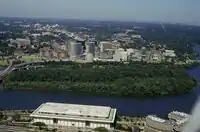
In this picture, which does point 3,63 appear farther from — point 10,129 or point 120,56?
point 10,129

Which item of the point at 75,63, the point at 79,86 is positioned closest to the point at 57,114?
the point at 79,86

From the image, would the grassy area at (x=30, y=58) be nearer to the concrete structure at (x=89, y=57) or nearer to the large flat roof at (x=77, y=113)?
the concrete structure at (x=89, y=57)

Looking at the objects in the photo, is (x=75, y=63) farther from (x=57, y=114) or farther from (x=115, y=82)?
(x=57, y=114)

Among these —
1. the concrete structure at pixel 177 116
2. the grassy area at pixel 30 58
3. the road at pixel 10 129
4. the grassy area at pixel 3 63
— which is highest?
the concrete structure at pixel 177 116

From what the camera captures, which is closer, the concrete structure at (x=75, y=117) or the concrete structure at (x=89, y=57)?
the concrete structure at (x=75, y=117)

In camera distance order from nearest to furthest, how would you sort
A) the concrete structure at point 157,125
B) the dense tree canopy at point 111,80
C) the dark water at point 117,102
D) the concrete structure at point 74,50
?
the concrete structure at point 157,125 → the dark water at point 117,102 → the dense tree canopy at point 111,80 → the concrete structure at point 74,50

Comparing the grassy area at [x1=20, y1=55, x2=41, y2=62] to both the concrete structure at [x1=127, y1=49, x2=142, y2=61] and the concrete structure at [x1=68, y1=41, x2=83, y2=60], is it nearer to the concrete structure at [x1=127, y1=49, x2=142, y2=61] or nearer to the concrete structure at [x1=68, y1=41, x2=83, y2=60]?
the concrete structure at [x1=68, y1=41, x2=83, y2=60]

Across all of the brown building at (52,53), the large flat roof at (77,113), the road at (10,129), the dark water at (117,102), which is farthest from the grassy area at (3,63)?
the road at (10,129)

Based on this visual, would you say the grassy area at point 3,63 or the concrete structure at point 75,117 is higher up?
the concrete structure at point 75,117
